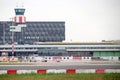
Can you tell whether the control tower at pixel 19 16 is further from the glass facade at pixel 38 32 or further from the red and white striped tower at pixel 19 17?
the glass facade at pixel 38 32

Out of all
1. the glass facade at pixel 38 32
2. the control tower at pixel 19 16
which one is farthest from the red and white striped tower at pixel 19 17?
the glass facade at pixel 38 32

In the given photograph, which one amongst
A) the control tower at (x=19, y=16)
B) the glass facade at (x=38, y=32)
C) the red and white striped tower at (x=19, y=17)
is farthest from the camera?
the glass facade at (x=38, y=32)

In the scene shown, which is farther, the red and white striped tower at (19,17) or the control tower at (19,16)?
the control tower at (19,16)

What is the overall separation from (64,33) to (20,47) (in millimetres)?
27586

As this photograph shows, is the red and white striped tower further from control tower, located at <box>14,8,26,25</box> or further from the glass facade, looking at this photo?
the glass facade

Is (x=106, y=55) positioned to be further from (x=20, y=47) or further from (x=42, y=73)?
(x=42, y=73)

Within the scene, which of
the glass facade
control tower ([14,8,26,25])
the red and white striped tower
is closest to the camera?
the red and white striped tower

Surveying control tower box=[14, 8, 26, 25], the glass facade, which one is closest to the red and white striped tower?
control tower box=[14, 8, 26, 25]

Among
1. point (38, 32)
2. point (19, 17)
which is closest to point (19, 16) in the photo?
point (19, 17)

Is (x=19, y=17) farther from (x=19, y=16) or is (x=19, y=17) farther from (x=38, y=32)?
(x=38, y=32)

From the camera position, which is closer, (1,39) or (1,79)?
(1,79)

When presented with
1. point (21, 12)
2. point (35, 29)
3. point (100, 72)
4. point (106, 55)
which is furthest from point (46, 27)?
point (100, 72)

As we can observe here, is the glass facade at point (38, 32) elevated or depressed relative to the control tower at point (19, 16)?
depressed

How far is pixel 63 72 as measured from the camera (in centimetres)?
3459
